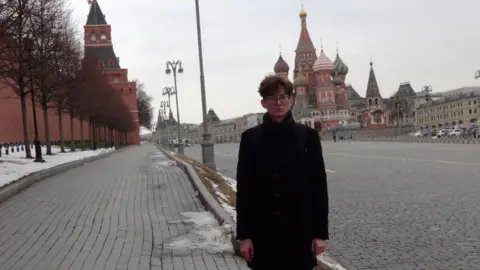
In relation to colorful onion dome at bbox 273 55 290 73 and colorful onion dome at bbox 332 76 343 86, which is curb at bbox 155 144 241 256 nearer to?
colorful onion dome at bbox 332 76 343 86

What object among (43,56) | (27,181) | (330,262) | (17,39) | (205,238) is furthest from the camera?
(43,56)

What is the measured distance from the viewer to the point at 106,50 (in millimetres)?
109000

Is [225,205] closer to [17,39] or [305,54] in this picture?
[17,39]

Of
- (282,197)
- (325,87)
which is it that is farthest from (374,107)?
(282,197)

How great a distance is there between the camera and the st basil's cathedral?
4427 inches

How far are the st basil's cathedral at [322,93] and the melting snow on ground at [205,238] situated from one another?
101 m

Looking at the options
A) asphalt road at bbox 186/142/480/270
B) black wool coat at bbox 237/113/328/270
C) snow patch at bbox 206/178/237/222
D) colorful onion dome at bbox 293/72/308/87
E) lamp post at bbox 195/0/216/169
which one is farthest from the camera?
colorful onion dome at bbox 293/72/308/87

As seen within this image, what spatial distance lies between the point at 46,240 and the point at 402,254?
4996 millimetres

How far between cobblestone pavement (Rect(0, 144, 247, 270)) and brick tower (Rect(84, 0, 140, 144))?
96970mm

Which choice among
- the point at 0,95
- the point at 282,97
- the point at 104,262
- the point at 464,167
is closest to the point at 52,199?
the point at 104,262

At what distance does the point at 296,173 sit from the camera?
3197mm

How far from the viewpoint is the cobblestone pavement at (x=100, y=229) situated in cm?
593

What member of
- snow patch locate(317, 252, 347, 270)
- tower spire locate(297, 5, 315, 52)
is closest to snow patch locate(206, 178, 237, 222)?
snow patch locate(317, 252, 347, 270)

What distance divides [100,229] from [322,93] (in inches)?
4244
